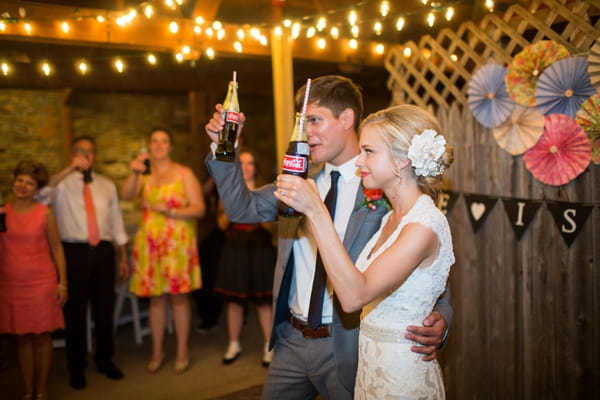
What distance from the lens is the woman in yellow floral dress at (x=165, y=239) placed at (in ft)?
11.6

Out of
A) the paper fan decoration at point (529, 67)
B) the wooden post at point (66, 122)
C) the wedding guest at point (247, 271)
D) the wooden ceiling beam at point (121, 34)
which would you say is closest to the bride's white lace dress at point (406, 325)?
the paper fan decoration at point (529, 67)

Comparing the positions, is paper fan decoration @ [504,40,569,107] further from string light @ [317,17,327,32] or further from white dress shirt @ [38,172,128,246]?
white dress shirt @ [38,172,128,246]

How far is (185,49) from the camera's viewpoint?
3.96 meters

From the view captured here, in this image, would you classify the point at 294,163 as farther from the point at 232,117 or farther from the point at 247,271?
the point at 247,271

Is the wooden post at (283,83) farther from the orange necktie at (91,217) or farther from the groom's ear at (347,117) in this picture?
the groom's ear at (347,117)

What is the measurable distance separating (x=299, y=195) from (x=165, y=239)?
2.51m

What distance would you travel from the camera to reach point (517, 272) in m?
2.61

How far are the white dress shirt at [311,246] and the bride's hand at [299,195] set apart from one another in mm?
612

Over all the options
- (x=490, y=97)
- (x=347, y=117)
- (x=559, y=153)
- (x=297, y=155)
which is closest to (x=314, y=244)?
(x=347, y=117)

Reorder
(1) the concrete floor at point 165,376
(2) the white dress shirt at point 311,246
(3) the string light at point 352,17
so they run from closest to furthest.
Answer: (2) the white dress shirt at point 311,246
(3) the string light at point 352,17
(1) the concrete floor at point 165,376

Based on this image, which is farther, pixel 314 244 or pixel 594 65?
pixel 594 65

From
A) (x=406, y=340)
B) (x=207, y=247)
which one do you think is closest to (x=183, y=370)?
(x=207, y=247)

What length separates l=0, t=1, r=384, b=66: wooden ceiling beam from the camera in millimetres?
3473

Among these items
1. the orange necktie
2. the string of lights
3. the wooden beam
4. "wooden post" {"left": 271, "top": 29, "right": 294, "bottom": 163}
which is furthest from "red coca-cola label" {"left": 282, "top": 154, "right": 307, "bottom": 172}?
the wooden beam
